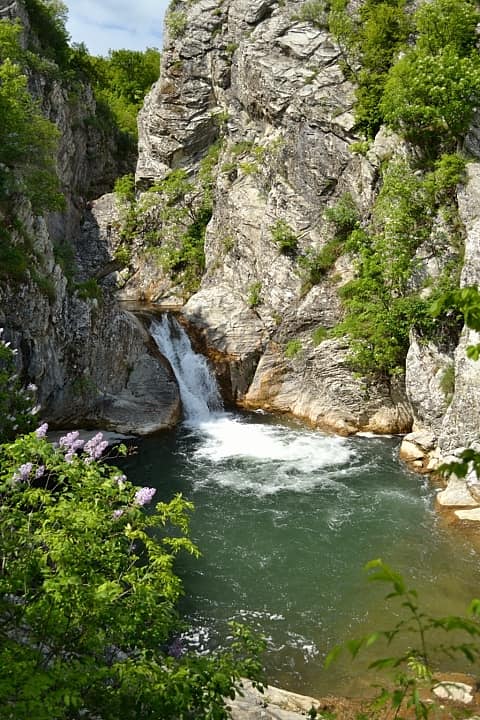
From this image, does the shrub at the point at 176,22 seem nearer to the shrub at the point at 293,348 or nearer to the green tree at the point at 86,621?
the shrub at the point at 293,348

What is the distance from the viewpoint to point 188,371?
22.0m

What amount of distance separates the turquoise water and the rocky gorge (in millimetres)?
1560

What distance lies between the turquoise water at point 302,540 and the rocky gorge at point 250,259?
61.4 inches

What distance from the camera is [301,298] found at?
21469mm

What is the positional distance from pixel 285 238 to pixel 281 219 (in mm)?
1137

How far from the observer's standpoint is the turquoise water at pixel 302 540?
908 cm

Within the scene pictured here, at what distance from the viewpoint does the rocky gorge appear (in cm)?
1603

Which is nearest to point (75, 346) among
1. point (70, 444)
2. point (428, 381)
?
point (428, 381)

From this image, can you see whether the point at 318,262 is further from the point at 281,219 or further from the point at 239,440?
the point at 239,440

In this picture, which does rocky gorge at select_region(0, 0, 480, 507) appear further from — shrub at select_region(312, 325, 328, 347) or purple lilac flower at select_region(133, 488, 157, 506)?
purple lilac flower at select_region(133, 488, 157, 506)

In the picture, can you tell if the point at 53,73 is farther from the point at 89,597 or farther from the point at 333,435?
the point at 89,597

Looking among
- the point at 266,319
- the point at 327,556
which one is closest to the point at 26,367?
the point at 327,556

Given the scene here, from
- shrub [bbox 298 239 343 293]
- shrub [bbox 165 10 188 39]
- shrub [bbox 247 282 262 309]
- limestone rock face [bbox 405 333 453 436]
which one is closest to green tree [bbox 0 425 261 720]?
limestone rock face [bbox 405 333 453 436]

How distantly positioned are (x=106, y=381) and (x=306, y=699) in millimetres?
13276
